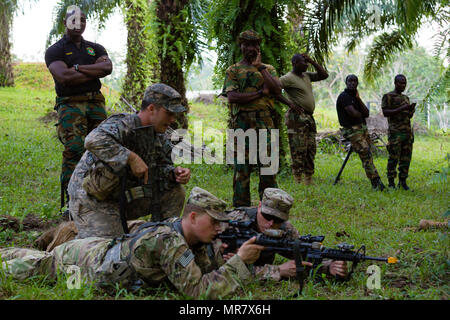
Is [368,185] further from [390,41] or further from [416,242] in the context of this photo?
[390,41]

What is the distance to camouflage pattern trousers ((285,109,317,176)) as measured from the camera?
7.71m

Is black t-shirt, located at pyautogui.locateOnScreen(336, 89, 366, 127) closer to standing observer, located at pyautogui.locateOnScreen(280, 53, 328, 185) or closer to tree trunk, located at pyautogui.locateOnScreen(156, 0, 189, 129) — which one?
standing observer, located at pyautogui.locateOnScreen(280, 53, 328, 185)

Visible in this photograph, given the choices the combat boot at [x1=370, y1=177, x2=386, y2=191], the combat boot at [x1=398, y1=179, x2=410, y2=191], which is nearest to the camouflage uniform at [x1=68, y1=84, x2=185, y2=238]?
the combat boot at [x1=370, y1=177, x2=386, y2=191]

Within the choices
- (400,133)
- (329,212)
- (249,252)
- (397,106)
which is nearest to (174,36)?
(397,106)

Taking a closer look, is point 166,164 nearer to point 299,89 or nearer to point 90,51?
point 90,51

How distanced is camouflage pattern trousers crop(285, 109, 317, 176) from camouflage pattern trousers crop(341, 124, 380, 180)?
0.61 m

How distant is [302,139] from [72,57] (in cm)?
399

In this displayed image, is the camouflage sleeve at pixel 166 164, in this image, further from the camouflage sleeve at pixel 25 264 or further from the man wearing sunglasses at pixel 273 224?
the camouflage sleeve at pixel 25 264

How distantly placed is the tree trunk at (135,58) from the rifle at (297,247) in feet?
30.1

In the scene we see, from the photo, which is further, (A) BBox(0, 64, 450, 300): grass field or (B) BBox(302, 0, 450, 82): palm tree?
(B) BBox(302, 0, 450, 82): palm tree

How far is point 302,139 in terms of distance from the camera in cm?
776

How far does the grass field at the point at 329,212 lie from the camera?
325cm

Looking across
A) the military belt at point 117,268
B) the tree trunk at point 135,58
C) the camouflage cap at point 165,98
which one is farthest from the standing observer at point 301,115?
the tree trunk at point 135,58
